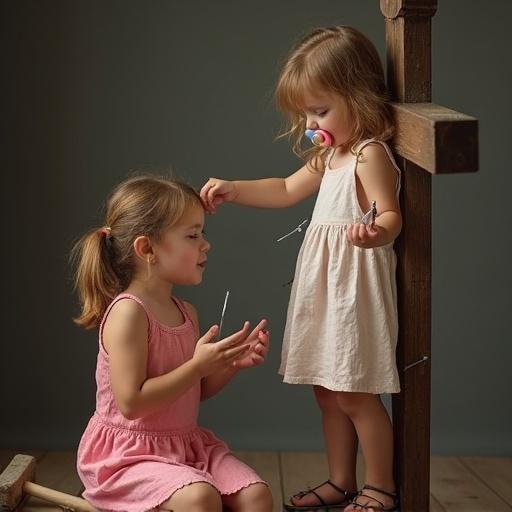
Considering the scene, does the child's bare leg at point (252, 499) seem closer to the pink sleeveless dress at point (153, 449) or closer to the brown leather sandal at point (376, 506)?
the pink sleeveless dress at point (153, 449)

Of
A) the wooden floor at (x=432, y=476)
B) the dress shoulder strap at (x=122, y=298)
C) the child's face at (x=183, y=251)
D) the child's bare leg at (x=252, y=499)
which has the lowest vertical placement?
the wooden floor at (x=432, y=476)

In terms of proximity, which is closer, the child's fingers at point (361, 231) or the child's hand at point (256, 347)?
the child's fingers at point (361, 231)

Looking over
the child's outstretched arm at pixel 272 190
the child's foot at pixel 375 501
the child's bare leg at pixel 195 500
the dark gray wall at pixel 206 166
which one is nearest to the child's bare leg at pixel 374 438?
the child's foot at pixel 375 501

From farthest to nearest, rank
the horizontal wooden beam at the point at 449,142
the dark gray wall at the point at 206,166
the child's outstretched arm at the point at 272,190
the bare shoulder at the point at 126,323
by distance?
the dark gray wall at the point at 206,166 → the child's outstretched arm at the point at 272,190 → the bare shoulder at the point at 126,323 → the horizontal wooden beam at the point at 449,142

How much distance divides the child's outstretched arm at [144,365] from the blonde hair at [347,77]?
1.38 ft

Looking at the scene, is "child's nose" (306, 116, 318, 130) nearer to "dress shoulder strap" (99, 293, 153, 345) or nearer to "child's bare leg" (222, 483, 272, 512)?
"dress shoulder strap" (99, 293, 153, 345)

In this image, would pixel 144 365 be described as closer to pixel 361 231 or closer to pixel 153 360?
pixel 153 360

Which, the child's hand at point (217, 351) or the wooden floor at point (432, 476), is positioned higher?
the child's hand at point (217, 351)

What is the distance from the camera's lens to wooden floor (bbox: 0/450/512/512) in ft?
7.98

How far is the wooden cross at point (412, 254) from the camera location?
1811mm

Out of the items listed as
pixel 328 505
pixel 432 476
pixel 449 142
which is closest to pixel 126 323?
pixel 328 505

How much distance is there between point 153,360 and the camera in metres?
1.88

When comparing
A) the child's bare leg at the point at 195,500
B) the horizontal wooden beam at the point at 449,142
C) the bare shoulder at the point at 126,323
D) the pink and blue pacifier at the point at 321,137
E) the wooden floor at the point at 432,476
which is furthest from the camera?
the wooden floor at the point at 432,476

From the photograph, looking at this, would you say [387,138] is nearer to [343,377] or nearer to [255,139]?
[343,377]
